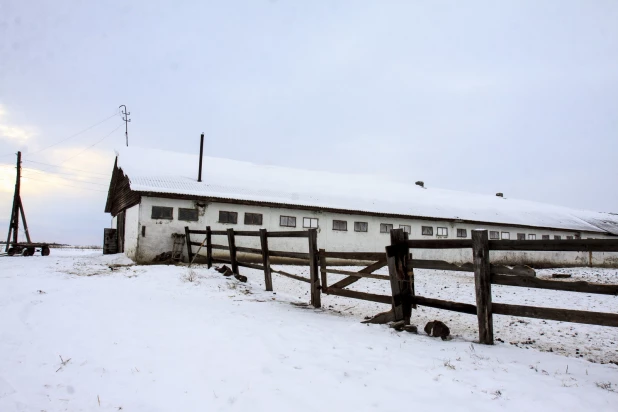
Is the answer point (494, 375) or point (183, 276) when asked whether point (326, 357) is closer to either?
point (494, 375)

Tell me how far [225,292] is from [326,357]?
515cm

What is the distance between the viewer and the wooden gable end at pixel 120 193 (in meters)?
19.4

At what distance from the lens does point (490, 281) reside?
5422mm

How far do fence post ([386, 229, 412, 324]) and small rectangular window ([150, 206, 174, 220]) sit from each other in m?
14.0

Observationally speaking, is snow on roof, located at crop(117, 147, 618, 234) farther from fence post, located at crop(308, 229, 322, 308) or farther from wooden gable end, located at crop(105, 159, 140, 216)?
fence post, located at crop(308, 229, 322, 308)

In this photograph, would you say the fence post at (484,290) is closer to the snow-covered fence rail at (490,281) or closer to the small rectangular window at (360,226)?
the snow-covered fence rail at (490,281)

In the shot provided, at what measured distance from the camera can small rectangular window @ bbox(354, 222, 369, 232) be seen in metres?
23.3

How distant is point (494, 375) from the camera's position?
4.24 m

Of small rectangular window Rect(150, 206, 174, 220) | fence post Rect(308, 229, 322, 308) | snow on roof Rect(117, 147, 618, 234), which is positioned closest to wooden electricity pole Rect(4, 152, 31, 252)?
snow on roof Rect(117, 147, 618, 234)

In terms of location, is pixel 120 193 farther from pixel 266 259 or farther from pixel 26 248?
pixel 266 259

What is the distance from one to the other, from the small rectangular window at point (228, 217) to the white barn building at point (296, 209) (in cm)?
5

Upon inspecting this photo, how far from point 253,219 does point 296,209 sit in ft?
8.25

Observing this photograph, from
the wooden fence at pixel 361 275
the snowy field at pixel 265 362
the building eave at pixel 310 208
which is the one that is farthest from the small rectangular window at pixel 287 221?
the snowy field at pixel 265 362

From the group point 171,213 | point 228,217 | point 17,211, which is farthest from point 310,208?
point 17,211
